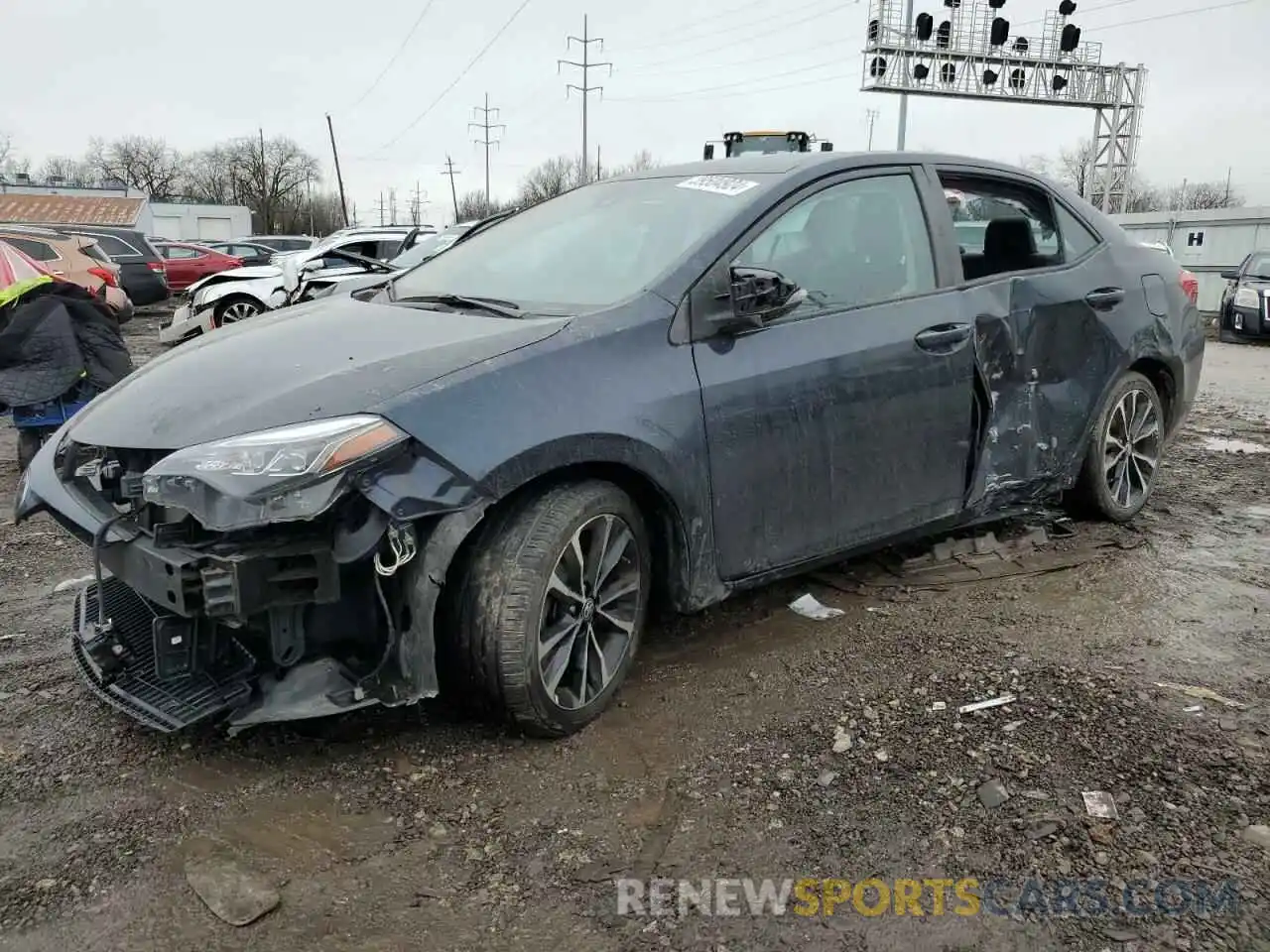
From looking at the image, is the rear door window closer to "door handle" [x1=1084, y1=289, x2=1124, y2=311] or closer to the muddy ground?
the muddy ground

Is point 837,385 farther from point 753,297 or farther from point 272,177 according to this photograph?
point 272,177

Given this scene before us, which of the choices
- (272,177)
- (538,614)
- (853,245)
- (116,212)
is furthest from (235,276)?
(272,177)

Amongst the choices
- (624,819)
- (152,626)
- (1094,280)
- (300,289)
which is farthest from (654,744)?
(300,289)

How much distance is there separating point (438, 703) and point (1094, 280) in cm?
332

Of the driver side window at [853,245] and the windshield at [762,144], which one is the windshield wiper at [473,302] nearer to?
the driver side window at [853,245]

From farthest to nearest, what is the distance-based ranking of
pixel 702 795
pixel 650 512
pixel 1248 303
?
pixel 1248 303 → pixel 650 512 → pixel 702 795

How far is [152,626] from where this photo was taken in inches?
102

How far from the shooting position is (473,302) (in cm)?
332

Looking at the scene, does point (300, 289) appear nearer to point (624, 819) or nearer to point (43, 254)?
point (43, 254)

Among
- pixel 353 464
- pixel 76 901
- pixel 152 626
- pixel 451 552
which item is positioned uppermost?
pixel 353 464

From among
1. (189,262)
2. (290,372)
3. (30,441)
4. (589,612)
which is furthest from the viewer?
(189,262)

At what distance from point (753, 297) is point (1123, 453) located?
2597mm

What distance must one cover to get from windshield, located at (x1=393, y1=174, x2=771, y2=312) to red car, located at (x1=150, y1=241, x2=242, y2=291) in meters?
22.1

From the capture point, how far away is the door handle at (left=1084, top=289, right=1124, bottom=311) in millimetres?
4328
